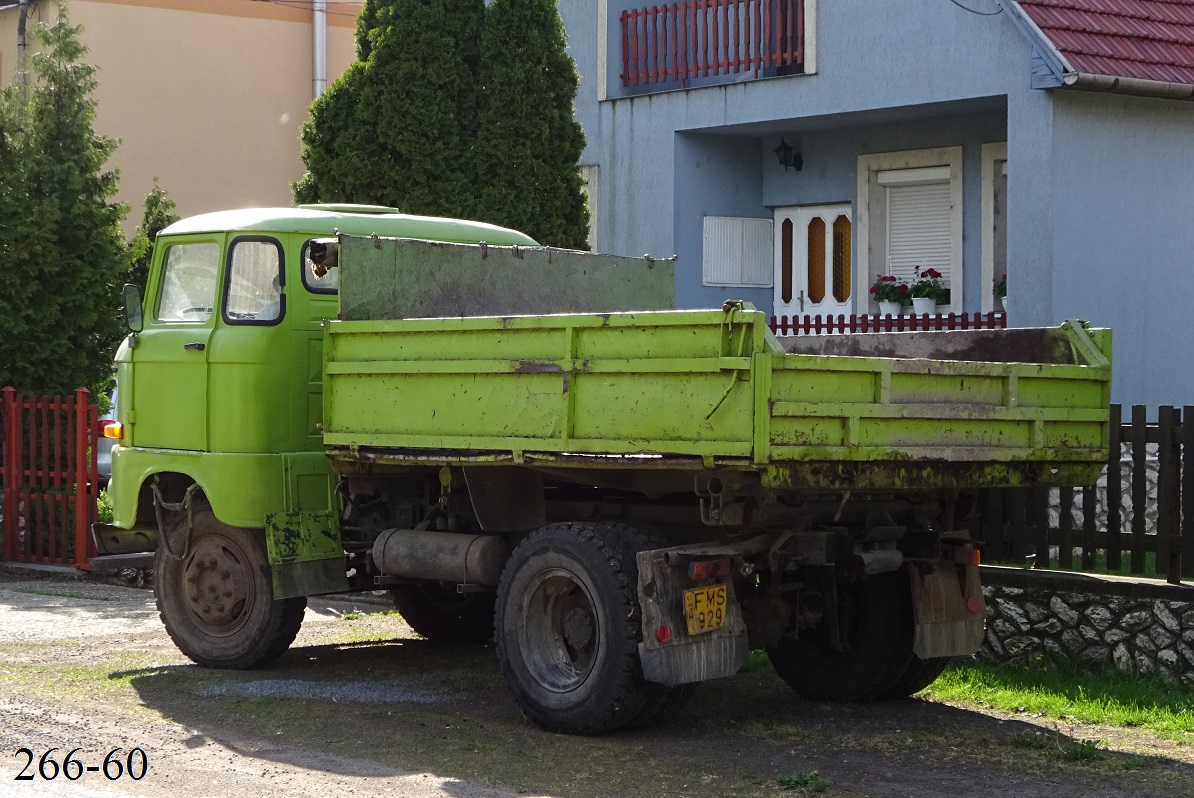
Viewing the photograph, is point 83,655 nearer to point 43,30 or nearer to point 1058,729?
point 1058,729

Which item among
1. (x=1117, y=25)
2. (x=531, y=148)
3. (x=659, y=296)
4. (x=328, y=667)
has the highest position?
(x=1117, y=25)

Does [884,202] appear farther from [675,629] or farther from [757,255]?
[675,629]

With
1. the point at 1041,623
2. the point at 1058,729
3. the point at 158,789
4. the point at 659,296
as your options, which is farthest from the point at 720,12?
the point at 158,789

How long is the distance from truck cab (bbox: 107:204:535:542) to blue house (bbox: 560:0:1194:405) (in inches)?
264

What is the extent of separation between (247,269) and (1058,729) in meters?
5.10

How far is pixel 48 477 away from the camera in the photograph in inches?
617

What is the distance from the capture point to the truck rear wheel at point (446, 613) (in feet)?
36.7

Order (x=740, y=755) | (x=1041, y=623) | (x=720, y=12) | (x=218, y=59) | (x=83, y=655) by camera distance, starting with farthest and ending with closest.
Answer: (x=218, y=59)
(x=720, y=12)
(x=83, y=655)
(x=1041, y=623)
(x=740, y=755)

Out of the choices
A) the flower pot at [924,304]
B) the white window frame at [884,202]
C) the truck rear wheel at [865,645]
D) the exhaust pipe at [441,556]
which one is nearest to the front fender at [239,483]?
the exhaust pipe at [441,556]

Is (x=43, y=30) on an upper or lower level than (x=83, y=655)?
upper

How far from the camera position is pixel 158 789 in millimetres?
6969

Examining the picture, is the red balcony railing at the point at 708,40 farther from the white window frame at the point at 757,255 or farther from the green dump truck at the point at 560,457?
the green dump truck at the point at 560,457

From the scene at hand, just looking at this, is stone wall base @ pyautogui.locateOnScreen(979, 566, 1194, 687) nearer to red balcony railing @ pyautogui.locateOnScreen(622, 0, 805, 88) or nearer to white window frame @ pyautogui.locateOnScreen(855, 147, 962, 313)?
white window frame @ pyautogui.locateOnScreen(855, 147, 962, 313)

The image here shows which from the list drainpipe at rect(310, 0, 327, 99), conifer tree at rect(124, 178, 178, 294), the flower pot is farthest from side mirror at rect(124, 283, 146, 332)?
drainpipe at rect(310, 0, 327, 99)
